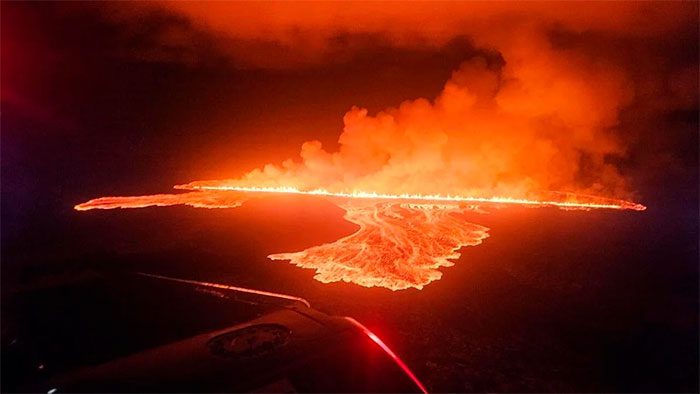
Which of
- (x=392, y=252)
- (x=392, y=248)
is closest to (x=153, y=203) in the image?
(x=392, y=248)

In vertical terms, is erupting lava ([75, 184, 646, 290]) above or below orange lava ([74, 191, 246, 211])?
below

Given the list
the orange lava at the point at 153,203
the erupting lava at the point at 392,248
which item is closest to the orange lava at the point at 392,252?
the erupting lava at the point at 392,248

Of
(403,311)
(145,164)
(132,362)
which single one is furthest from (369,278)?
(145,164)

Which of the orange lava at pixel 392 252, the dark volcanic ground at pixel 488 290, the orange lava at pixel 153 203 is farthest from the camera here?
the orange lava at pixel 153 203

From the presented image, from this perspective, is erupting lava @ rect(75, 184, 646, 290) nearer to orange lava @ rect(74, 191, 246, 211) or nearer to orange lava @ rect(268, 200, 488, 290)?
orange lava @ rect(268, 200, 488, 290)

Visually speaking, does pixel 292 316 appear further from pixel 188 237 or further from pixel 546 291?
pixel 188 237

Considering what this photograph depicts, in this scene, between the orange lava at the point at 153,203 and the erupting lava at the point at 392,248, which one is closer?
the erupting lava at the point at 392,248

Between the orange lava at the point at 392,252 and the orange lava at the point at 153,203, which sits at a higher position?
the orange lava at the point at 153,203

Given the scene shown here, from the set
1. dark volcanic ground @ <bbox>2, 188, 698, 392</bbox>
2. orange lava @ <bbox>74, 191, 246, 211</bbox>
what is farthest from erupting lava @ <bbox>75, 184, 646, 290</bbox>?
dark volcanic ground @ <bbox>2, 188, 698, 392</bbox>

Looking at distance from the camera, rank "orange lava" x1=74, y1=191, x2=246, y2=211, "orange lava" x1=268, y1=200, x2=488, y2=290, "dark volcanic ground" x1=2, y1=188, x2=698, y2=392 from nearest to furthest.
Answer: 1. "dark volcanic ground" x1=2, y1=188, x2=698, y2=392
2. "orange lava" x1=268, y1=200, x2=488, y2=290
3. "orange lava" x1=74, y1=191, x2=246, y2=211

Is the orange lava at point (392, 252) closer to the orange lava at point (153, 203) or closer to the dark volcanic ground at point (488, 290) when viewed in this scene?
the dark volcanic ground at point (488, 290)
